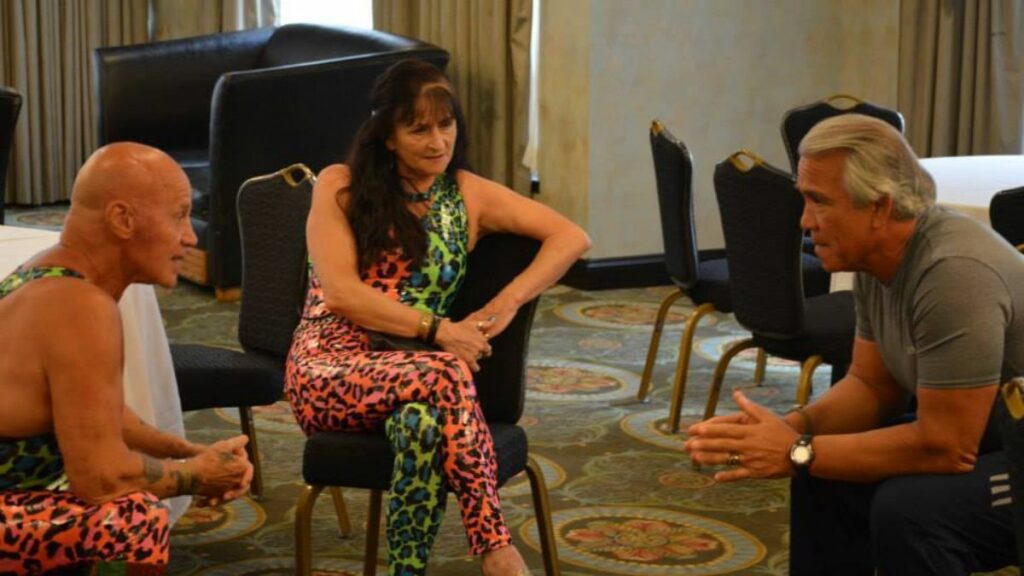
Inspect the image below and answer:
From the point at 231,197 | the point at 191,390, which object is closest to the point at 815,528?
the point at 191,390

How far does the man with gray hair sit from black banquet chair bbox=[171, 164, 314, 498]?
4.18 feet

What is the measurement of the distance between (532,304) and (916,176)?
3.16 ft

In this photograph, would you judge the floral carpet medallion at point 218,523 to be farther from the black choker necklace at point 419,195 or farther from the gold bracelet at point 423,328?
the black choker necklace at point 419,195

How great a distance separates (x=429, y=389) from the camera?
3.18 m

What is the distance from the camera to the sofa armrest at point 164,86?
7.23m

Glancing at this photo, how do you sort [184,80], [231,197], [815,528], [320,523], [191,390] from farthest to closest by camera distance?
[184,80], [231,197], [320,523], [191,390], [815,528]

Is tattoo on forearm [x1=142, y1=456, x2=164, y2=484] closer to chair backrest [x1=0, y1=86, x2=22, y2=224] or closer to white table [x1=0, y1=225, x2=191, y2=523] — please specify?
white table [x1=0, y1=225, x2=191, y2=523]

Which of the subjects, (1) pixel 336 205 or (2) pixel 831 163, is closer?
(2) pixel 831 163

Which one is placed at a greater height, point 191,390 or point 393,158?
point 393,158

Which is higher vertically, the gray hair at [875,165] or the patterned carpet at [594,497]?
the gray hair at [875,165]

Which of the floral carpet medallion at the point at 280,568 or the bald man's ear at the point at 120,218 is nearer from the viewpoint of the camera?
the bald man's ear at the point at 120,218

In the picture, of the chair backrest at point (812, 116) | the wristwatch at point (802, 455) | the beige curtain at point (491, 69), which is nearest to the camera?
the wristwatch at point (802, 455)

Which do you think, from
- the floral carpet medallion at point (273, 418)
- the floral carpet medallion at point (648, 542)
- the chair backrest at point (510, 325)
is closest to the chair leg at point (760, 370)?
the floral carpet medallion at point (648, 542)

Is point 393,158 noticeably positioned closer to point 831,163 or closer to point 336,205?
point 336,205
